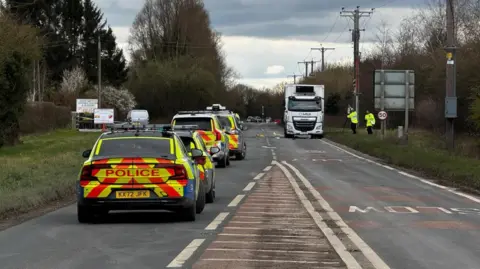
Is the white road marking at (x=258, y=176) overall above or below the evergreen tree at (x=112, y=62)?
below

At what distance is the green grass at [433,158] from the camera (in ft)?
72.8

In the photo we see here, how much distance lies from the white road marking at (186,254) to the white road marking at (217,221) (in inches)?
56.3

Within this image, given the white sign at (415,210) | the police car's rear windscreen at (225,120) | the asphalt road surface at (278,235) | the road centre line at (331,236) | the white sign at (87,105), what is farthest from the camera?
the white sign at (87,105)

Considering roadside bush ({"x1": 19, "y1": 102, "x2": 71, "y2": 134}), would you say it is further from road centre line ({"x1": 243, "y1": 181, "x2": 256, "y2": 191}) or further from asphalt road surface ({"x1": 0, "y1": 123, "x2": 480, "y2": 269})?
asphalt road surface ({"x1": 0, "y1": 123, "x2": 480, "y2": 269})

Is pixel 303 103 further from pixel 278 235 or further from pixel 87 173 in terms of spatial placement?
pixel 278 235

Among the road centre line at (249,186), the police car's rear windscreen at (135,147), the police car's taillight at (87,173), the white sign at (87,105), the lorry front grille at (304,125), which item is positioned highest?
the white sign at (87,105)

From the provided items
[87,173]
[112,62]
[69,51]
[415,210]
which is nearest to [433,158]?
[415,210]

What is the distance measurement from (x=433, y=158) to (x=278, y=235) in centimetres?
1749

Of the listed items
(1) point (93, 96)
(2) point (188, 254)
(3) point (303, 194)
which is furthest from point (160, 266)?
(1) point (93, 96)

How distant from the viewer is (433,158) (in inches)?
1079

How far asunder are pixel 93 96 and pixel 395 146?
48275mm

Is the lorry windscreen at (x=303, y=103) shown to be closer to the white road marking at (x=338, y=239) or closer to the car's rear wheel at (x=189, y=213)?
the white road marking at (x=338, y=239)

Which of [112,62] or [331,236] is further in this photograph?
[112,62]

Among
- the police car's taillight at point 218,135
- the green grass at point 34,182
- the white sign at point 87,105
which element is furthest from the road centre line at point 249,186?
the white sign at point 87,105
